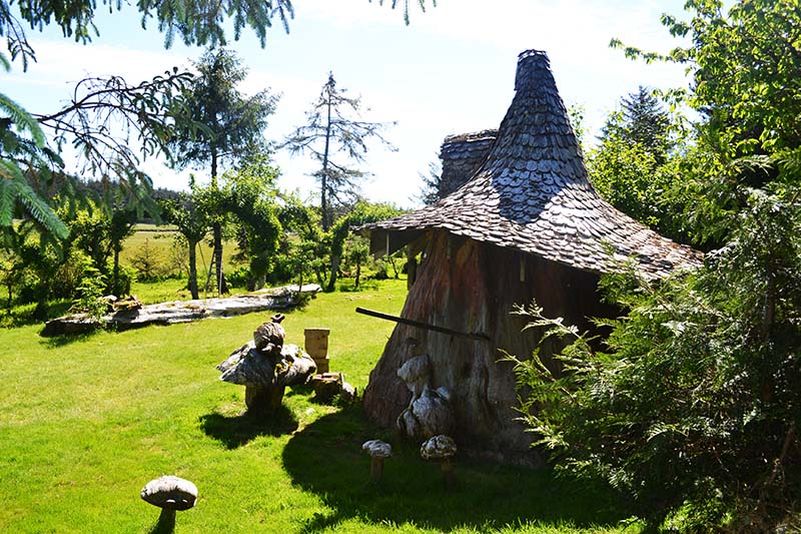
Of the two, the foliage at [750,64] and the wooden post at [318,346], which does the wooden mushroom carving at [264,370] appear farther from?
the foliage at [750,64]

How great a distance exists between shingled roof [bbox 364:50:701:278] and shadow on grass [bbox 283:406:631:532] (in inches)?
97.2

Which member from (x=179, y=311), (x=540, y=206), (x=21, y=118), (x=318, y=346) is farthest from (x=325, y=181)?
(x=21, y=118)

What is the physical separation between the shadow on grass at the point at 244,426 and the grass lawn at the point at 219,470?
3 centimetres

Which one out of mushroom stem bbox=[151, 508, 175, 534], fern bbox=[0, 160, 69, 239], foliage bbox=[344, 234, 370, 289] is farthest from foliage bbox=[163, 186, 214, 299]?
fern bbox=[0, 160, 69, 239]

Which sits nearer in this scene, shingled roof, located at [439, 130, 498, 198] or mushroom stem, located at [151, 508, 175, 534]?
mushroom stem, located at [151, 508, 175, 534]

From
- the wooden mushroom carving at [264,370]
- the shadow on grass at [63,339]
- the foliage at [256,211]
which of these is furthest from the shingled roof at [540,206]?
the foliage at [256,211]

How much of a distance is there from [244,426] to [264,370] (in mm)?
955

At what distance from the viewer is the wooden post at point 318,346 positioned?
10.8 m

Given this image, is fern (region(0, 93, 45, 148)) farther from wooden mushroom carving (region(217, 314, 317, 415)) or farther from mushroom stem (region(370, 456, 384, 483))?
wooden mushroom carving (region(217, 314, 317, 415))

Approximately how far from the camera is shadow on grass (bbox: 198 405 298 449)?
810 cm

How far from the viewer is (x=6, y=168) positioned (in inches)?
111

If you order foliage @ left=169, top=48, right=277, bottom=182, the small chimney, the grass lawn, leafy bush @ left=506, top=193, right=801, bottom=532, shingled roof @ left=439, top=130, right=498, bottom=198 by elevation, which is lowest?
the grass lawn

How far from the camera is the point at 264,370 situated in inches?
329

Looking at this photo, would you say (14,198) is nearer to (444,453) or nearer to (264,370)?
(444,453)
